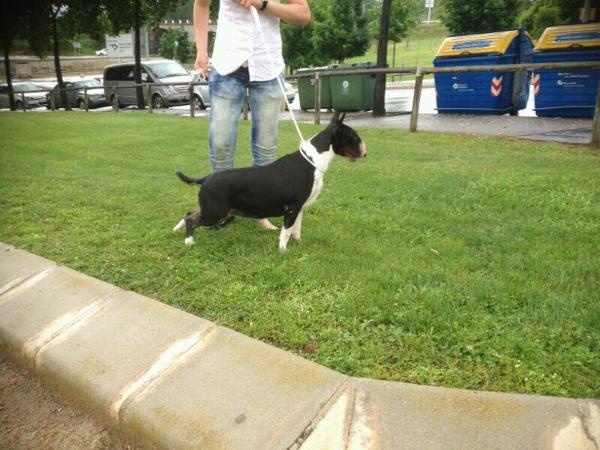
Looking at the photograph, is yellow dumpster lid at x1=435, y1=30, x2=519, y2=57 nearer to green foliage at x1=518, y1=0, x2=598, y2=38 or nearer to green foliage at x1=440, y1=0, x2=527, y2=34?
green foliage at x1=518, y1=0, x2=598, y2=38

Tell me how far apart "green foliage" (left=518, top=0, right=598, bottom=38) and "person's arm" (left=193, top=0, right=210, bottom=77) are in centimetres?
1785

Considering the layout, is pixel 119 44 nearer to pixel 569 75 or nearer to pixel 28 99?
pixel 28 99

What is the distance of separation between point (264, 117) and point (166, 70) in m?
18.6

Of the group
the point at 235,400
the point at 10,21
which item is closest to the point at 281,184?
the point at 235,400

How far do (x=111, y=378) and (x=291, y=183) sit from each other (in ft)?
5.89

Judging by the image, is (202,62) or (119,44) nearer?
(202,62)

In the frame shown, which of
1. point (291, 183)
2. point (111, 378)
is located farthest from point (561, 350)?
point (111, 378)

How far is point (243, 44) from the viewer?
358 cm

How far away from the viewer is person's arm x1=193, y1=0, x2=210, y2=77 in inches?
153

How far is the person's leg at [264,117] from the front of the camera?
12.4ft

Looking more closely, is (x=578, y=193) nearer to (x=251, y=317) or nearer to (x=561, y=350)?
(x=561, y=350)

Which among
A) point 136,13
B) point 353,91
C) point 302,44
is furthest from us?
point 302,44

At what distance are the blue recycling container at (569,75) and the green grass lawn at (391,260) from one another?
5.13 m

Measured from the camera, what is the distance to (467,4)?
2498cm
